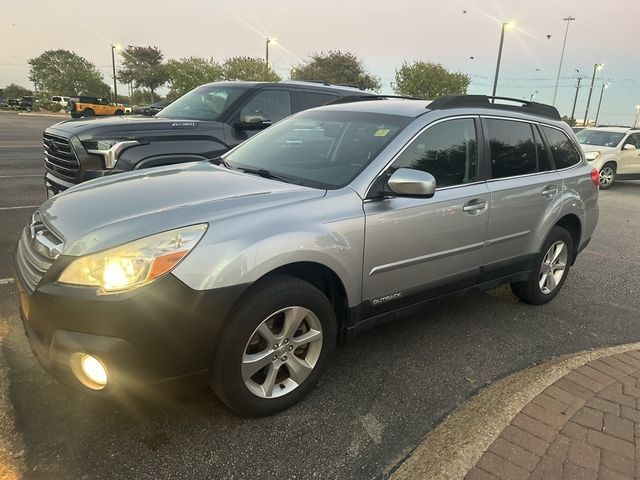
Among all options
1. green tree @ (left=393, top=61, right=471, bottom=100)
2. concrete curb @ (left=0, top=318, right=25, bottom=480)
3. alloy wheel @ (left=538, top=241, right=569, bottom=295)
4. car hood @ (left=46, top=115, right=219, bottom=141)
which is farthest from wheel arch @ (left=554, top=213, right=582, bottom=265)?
green tree @ (left=393, top=61, right=471, bottom=100)

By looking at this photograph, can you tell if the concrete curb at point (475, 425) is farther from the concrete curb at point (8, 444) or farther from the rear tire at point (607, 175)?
the rear tire at point (607, 175)

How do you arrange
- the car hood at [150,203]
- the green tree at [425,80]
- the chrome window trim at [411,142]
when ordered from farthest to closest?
1. the green tree at [425,80]
2. the chrome window trim at [411,142]
3. the car hood at [150,203]

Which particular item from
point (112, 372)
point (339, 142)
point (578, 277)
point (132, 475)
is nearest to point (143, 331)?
point (112, 372)

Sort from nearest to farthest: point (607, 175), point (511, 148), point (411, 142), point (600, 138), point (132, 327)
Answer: point (132, 327) → point (411, 142) → point (511, 148) → point (607, 175) → point (600, 138)

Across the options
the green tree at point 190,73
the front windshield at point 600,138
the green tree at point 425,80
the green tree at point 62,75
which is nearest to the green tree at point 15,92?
the green tree at point 62,75

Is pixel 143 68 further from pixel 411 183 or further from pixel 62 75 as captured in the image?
pixel 411 183

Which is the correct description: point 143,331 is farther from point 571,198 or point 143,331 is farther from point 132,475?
point 571,198

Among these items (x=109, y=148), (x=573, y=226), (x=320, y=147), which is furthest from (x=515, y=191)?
(x=109, y=148)

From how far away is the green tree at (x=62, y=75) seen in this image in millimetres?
70500

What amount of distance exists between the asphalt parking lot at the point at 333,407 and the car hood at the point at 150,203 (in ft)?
2.73

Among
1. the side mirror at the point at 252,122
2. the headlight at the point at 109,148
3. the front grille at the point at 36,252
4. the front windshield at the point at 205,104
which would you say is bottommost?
the front grille at the point at 36,252

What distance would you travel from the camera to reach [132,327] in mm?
2197

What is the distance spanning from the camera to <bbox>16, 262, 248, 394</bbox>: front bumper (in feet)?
7.16

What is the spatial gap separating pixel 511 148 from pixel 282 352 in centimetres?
258
